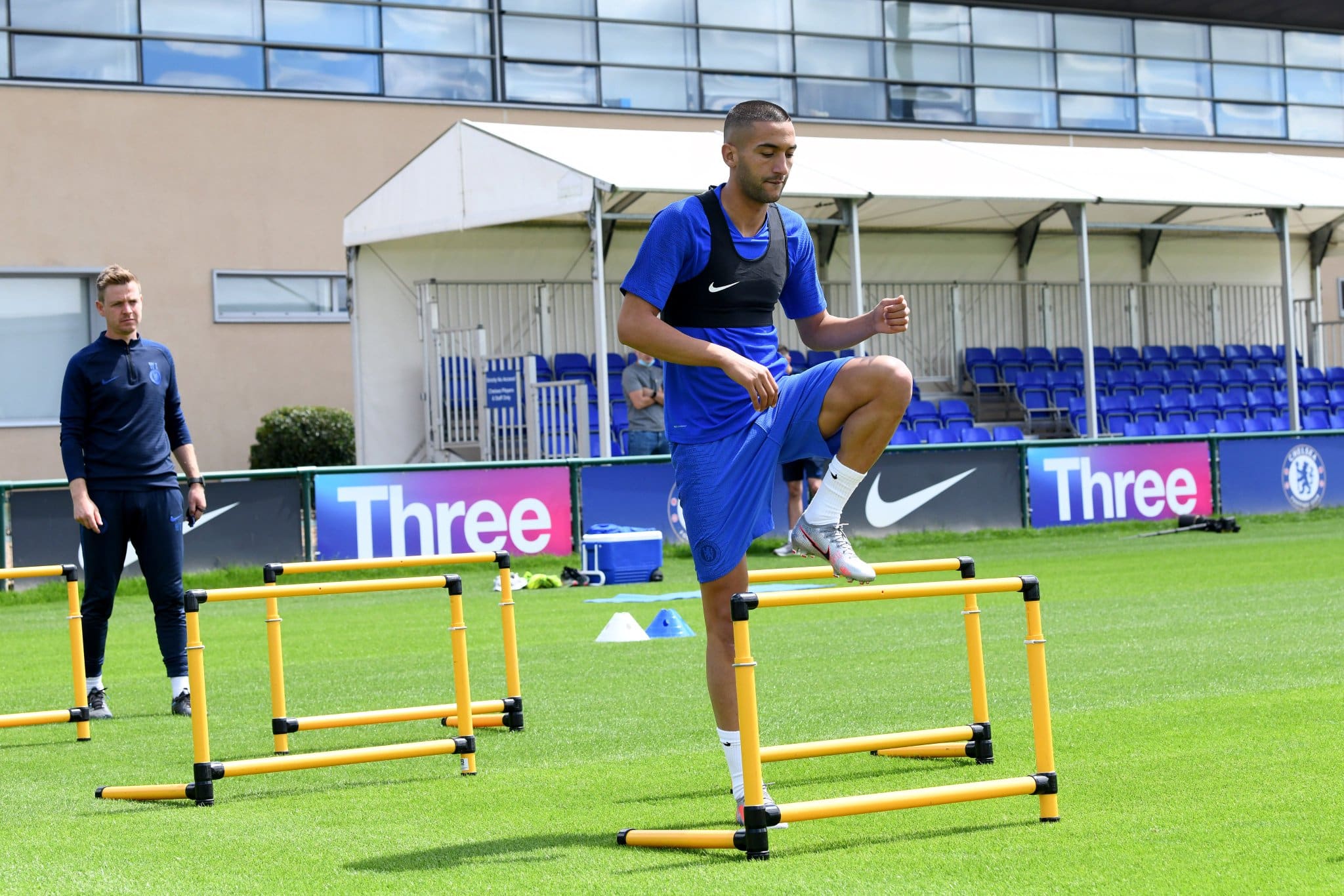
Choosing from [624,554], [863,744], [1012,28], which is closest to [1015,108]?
[1012,28]

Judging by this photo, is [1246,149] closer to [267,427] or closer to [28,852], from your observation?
[267,427]

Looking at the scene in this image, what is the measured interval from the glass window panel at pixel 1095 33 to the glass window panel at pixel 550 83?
32.6 ft

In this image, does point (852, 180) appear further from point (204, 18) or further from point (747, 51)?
point (204, 18)

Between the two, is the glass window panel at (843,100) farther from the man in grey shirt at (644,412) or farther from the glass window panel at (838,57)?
the man in grey shirt at (644,412)

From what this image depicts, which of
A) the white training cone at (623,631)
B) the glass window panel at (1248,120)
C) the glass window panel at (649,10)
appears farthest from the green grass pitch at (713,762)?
the glass window panel at (1248,120)

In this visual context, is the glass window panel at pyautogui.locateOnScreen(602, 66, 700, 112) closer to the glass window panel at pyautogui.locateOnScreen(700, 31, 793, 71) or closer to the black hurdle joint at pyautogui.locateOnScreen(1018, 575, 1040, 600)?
the glass window panel at pyautogui.locateOnScreen(700, 31, 793, 71)

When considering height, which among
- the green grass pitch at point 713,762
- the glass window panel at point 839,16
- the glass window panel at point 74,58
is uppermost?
the glass window panel at point 839,16

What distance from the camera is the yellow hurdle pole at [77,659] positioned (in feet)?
27.0

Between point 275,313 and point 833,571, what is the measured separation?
2385cm

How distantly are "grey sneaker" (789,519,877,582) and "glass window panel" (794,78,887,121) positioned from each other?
2671cm

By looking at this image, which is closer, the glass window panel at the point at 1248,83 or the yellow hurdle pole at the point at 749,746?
the yellow hurdle pole at the point at 749,746

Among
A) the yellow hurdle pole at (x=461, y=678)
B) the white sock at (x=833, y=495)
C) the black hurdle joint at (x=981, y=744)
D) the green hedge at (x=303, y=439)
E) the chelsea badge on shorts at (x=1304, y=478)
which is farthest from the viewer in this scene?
the green hedge at (x=303, y=439)

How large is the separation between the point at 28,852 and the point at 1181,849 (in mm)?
3619

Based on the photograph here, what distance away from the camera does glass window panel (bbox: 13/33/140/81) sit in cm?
2595
